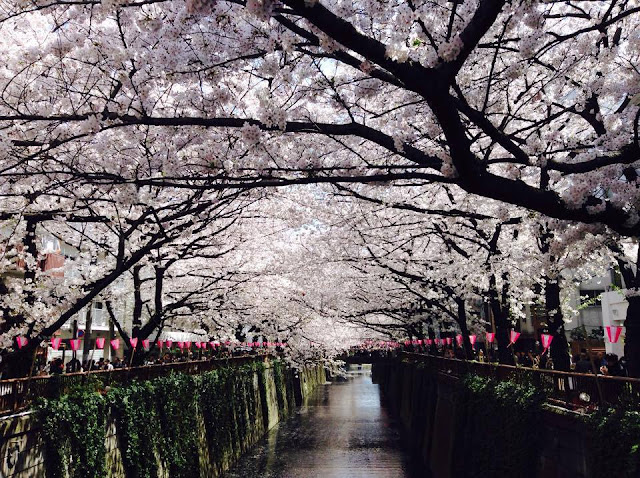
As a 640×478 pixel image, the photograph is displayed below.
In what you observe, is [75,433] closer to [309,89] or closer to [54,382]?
[54,382]

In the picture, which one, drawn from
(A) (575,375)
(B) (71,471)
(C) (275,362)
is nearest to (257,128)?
(A) (575,375)

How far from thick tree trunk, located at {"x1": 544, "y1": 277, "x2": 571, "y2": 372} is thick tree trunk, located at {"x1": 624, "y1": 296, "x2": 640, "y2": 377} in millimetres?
2143

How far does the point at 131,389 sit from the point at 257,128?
918 centimetres

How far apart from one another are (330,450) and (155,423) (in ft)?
53.5

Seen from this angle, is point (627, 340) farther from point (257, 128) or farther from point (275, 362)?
point (275, 362)

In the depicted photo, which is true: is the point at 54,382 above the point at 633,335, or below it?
below

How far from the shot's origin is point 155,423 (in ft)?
50.3

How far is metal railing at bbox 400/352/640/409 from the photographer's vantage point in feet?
25.8

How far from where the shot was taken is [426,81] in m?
5.45

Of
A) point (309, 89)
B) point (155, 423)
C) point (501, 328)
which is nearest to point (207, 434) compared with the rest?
point (155, 423)

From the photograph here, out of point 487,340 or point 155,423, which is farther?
point 487,340

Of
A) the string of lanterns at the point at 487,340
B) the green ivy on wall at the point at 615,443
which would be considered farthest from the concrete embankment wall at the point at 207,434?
the string of lanterns at the point at 487,340

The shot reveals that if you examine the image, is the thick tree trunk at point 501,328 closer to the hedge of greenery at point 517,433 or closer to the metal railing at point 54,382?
the hedge of greenery at point 517,433

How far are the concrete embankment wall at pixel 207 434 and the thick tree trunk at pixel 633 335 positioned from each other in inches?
426
